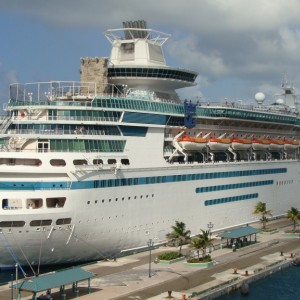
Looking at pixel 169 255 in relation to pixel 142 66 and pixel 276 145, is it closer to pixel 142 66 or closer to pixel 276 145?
pixel 142 66

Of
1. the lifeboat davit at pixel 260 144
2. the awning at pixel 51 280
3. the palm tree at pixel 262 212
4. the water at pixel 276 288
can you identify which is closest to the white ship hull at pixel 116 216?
the palm tree at pixel 262 212

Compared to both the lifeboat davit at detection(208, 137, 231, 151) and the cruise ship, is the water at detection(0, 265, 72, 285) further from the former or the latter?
the lifeboat davit at detection(208, 137, 231, 151)

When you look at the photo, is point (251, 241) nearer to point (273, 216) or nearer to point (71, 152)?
point (273, 216)

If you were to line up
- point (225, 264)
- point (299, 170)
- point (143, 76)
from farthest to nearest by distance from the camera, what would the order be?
point (299, 170) < point (143, 76) < point (225, 264)

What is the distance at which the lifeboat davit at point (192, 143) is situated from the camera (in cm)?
4869

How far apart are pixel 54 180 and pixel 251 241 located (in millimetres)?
22318

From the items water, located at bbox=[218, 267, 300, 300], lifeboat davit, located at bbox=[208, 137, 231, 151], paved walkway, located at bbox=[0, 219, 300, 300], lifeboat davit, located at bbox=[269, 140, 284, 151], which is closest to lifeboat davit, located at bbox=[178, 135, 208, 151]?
lifeboat davit, located at bbox=[208, 137, 231, 151]

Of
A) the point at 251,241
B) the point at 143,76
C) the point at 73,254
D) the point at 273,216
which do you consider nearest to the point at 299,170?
the point at 273,216

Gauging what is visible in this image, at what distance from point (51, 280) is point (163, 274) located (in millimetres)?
9599

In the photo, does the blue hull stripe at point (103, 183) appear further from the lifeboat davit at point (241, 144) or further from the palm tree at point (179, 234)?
the palm tree at point (179, 234)

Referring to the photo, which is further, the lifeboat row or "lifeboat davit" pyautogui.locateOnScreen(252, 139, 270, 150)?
"lifeboat davit" pyautogui.locateOnScreen(252, 139, 270, 150)

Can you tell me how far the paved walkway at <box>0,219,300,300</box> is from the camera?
111 feet

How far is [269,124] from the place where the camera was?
213ft

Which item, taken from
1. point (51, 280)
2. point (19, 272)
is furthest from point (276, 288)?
point (19, 272)
